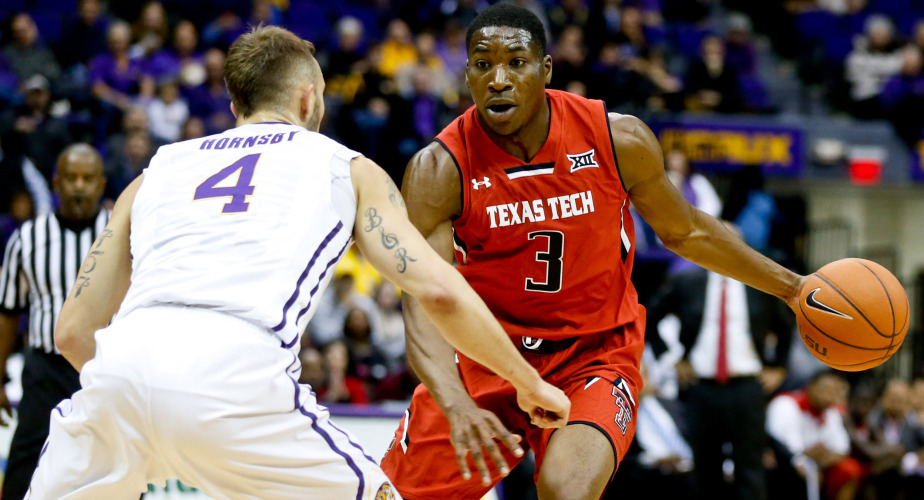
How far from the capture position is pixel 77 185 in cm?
627

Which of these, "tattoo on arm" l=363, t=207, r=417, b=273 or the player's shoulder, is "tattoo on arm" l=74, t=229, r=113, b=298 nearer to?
"tattoo on arm" l=363, t=207, r=417, b=273

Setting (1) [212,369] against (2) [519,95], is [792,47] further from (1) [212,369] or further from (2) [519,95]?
(1) [212,369]

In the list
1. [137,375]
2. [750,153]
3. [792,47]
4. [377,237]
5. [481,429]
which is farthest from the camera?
[792,47]

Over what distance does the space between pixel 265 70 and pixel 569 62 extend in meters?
9.66

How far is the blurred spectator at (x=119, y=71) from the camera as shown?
11.1 m

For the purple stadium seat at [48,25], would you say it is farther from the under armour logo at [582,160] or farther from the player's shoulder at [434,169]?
the under armour logo at [582,160]

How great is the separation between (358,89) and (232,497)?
9085 millimetres

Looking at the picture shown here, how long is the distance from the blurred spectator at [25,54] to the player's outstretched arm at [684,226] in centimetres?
818

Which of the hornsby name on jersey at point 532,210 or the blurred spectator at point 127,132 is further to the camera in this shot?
the blurred spectator at point 127,132

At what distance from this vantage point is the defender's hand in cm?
346

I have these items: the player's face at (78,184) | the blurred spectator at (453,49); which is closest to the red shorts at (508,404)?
the player's face at (78,184)

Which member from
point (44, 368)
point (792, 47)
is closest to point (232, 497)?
point (44, 368)

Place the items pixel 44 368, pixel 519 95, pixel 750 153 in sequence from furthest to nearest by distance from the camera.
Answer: pixel 750 153
pixel 44 368
pixel 519 95

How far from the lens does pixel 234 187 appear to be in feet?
10.5
